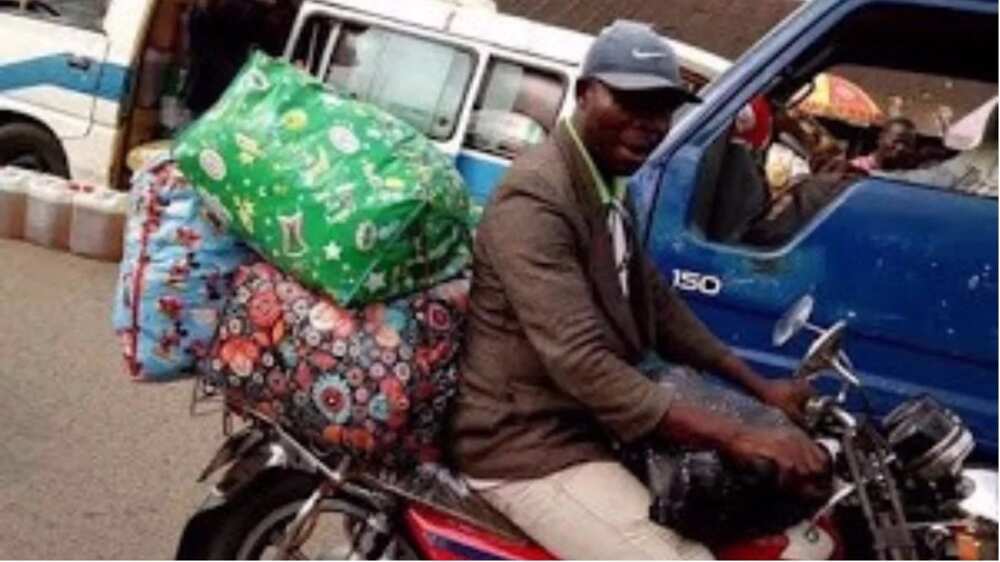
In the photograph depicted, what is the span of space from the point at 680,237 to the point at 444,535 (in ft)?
5.24

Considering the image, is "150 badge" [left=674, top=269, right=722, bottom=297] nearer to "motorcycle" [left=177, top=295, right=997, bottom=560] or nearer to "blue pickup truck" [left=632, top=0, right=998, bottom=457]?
"blue pickup truck" [left=632, top=0, right=998, bottom=457]

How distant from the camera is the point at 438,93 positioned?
788cm

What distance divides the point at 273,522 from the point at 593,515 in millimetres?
736

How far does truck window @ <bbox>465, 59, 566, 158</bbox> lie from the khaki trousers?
5.13 m

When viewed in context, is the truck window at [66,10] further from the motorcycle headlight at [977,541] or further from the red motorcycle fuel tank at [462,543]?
the motorcycle headlight at [977,541]

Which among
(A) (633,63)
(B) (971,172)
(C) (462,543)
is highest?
(A) (633,63)

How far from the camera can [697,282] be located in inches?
161

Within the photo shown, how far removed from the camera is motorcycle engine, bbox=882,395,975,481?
8.32 ft

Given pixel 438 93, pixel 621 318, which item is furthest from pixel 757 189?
pixel 438 93

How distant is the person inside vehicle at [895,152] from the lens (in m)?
4.54

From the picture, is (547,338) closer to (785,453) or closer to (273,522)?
(785,453)

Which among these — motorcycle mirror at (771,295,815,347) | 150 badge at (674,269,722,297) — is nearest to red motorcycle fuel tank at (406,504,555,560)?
motorcycle mirror at (771,295,815,347)

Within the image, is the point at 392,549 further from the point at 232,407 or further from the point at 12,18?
the point at 12,18

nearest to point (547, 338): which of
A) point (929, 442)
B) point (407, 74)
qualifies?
point (929, 442)
